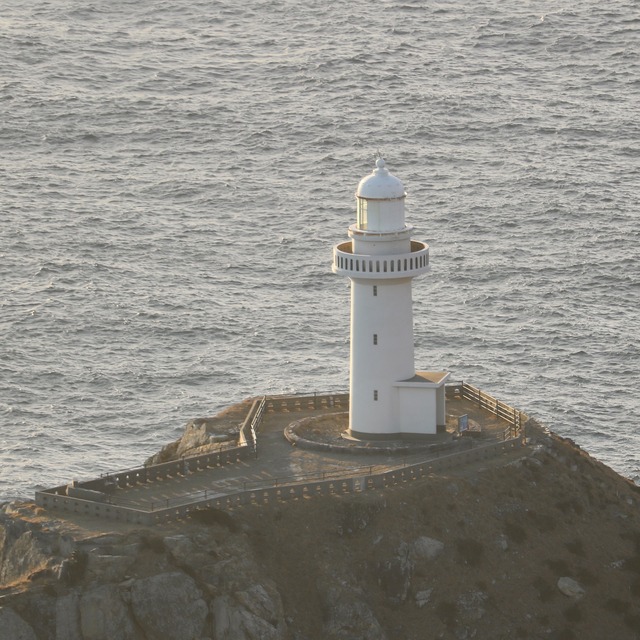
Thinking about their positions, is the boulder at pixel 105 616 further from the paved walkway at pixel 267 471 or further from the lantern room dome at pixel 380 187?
the lantern room dome at pixel 380 187

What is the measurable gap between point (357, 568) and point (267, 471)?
31.1 feet

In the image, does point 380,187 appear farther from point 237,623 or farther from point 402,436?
point 237,623

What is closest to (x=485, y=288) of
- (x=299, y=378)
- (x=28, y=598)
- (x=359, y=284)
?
(x=299, y=378)

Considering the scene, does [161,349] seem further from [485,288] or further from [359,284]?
[359,284]

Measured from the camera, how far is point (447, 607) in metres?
103

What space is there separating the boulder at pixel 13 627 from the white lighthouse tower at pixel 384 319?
26733mm

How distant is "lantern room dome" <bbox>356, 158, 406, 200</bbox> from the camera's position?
371 feet

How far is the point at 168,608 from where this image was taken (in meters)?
97.5

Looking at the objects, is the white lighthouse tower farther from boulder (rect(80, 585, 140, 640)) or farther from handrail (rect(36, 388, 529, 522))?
boulder (rect(80, 585, 140, 640))

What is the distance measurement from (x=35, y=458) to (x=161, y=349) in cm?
2447

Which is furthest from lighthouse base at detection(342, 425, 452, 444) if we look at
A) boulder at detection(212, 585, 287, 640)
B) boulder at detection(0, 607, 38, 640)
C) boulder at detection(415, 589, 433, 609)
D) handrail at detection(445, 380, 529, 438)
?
boulder at detection(0, 607, 38, 640)

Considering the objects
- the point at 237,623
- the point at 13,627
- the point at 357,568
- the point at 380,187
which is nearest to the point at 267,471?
the point at 357,568

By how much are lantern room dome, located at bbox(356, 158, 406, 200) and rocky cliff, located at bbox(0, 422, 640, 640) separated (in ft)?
51.4

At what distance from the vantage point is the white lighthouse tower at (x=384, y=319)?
11331 centimetres
